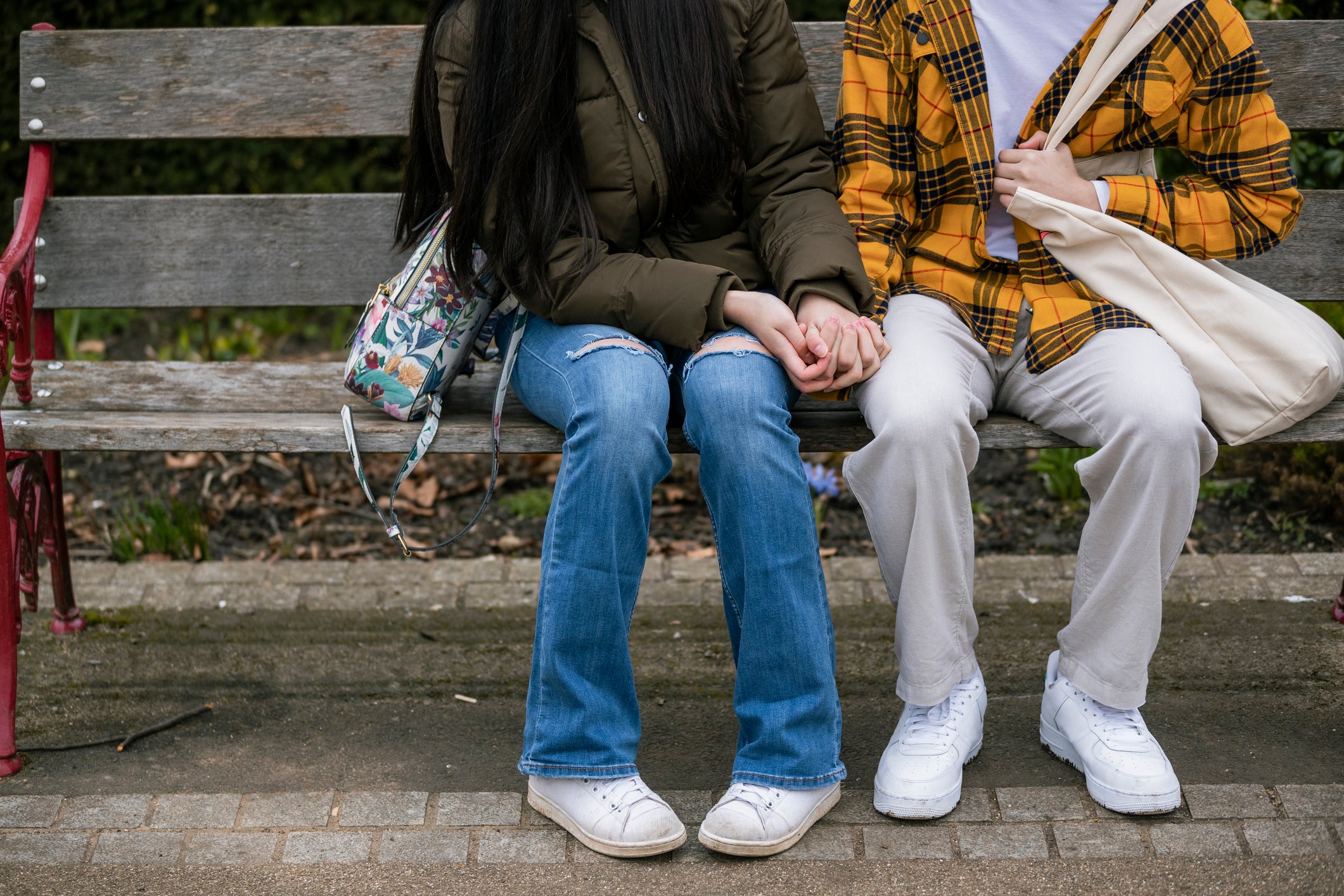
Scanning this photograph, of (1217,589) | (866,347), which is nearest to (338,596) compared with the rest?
(866,347)

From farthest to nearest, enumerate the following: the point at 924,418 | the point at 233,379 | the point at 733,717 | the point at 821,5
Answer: the point at 821,5, the point at 233,379, the point at 733,717, the point at 924,418

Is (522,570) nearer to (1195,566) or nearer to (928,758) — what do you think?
(928,758)

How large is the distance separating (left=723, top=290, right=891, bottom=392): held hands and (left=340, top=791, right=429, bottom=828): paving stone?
1.04 m

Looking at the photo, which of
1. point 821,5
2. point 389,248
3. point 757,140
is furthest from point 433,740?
point 821,5

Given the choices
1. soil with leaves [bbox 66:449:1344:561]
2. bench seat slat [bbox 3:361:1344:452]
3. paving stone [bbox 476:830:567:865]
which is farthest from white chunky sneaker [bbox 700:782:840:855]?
soil with leaves [bbox 66:449:1344:561]

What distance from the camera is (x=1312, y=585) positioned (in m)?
3.21

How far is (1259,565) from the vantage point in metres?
3.34

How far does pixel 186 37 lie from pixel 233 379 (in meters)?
0.79

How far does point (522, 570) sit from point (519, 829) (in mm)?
1247

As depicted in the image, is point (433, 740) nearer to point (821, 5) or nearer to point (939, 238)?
point (939, 238)

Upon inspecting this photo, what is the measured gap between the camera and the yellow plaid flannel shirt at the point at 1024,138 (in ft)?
7.92

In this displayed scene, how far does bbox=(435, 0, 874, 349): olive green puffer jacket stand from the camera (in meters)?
2.35

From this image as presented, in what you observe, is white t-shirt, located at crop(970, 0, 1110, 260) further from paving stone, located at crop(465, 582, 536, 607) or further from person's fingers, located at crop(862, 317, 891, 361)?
paving stone, located at crop(465, 582, 536, 607)

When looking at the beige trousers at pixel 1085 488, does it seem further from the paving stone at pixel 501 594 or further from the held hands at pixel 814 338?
the paving stone at pixel 501 594
